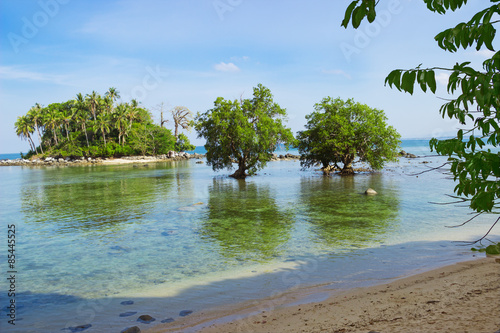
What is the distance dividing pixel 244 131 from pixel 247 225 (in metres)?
20.7

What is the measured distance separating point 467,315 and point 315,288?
368 centimetres

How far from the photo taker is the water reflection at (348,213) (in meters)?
14.0

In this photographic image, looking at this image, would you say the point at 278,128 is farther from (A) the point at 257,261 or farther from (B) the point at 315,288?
(B) the point at 315,288

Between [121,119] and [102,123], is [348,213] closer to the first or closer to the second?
[121,119]

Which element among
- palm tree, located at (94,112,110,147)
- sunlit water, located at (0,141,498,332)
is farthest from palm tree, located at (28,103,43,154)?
sunlit water, located at (0,141,498,332)

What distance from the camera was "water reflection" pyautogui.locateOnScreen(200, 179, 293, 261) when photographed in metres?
12.6

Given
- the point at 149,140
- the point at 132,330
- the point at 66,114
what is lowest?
the point at 132,330

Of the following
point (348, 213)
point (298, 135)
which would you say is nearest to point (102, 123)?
point (298, 135)

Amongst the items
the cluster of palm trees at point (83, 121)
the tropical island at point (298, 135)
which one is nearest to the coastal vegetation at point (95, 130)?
the cluster of palm trees at point (83, 121)

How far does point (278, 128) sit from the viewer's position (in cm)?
3894

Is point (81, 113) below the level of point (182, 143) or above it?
above

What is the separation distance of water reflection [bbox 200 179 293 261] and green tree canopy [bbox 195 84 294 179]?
34.9 ft

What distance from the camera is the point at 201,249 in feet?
42.2

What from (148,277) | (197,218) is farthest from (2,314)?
(197,218)
